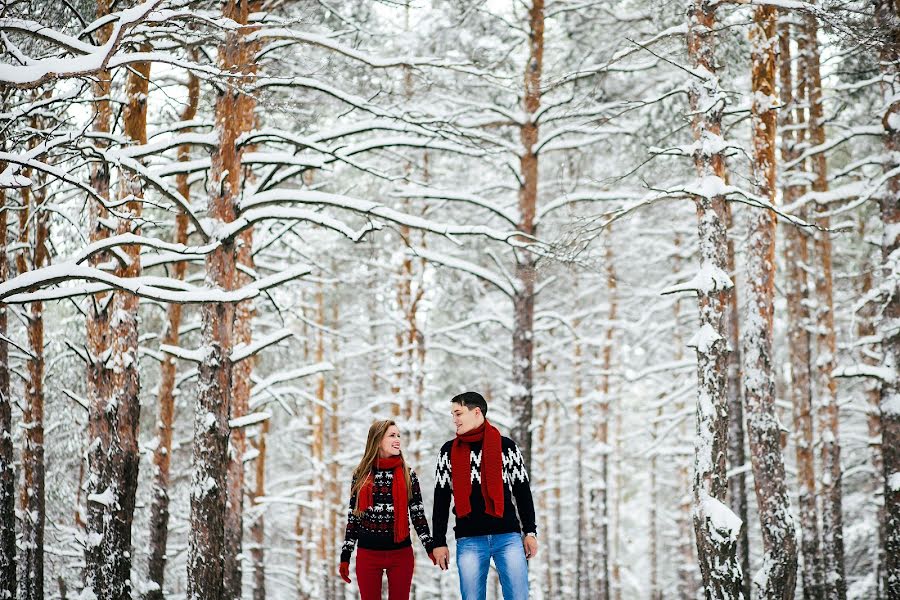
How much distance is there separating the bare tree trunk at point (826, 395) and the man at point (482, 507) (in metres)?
9.67

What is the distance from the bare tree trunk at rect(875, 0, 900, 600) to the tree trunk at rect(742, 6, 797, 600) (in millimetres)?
1328

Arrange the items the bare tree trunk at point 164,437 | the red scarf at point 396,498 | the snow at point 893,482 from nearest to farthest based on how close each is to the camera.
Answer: the red scarf at point 396,498 < the snow at point 893,482 < the bare tree trunk at point 164,437

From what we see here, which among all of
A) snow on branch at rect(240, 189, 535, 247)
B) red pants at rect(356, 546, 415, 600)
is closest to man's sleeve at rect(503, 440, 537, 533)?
red pants at rect(356, 546, 415, 600)

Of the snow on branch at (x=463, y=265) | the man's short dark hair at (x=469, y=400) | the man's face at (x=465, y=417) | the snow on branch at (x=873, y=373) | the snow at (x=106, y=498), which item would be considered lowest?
the snow at (x=106, y=498)

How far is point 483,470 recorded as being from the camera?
16.6 ft

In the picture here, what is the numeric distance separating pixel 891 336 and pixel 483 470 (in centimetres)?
708

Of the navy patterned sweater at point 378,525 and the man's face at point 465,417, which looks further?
the navy patterned sweater at point 378,525

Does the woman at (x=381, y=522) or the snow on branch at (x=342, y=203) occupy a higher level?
the snow on branch at (x=342, y=203)

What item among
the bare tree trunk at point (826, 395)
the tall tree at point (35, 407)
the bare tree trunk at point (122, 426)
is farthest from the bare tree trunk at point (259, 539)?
the bare tree trunk at point (826, 395)

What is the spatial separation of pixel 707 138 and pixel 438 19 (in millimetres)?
6119

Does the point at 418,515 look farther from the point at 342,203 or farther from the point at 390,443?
the point at 342,203

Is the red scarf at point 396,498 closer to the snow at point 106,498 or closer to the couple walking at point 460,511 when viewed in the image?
the couple walking at point 460,511

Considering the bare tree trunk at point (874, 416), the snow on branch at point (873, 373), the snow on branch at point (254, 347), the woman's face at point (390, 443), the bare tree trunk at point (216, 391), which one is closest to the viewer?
the woman's face at point (390, 443)

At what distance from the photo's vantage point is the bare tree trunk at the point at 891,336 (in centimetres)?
927
